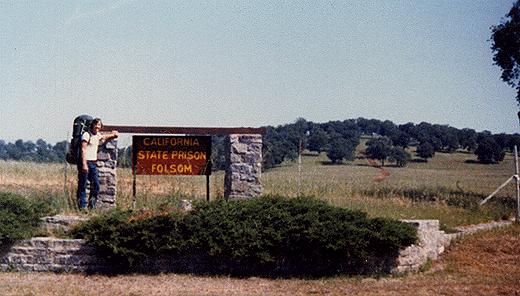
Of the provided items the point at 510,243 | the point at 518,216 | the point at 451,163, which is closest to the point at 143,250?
the point at 510,243

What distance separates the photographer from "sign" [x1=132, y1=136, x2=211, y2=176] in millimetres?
14172

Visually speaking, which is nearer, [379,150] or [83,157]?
[83,157]

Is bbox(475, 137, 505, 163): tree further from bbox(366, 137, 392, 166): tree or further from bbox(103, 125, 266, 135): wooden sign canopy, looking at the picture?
bbox(103, 125, 266, 135): wooden sign canopy

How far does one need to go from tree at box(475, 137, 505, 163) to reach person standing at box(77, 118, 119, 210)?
43.3 meters

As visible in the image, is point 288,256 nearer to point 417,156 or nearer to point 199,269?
point 199,269

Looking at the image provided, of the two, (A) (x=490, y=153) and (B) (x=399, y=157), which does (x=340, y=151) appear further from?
(A) (x=490, y=153)

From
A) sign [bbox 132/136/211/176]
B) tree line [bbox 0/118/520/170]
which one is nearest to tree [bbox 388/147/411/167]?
tree line [bbox 0/118/520/170]

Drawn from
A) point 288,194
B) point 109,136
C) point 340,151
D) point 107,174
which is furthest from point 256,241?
point 340,151

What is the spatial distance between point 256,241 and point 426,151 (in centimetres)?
4524

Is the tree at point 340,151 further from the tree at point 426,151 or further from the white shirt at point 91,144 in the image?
the white shirt at point 91,144

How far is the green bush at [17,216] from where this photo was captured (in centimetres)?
1036

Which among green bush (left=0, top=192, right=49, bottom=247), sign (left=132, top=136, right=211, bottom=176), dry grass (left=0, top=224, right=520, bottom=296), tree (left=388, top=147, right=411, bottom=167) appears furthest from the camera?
tree (left=388, top=147, right=411, bottom=167)

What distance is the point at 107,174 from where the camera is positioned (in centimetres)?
1405

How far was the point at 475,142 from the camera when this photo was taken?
57.4 meters
